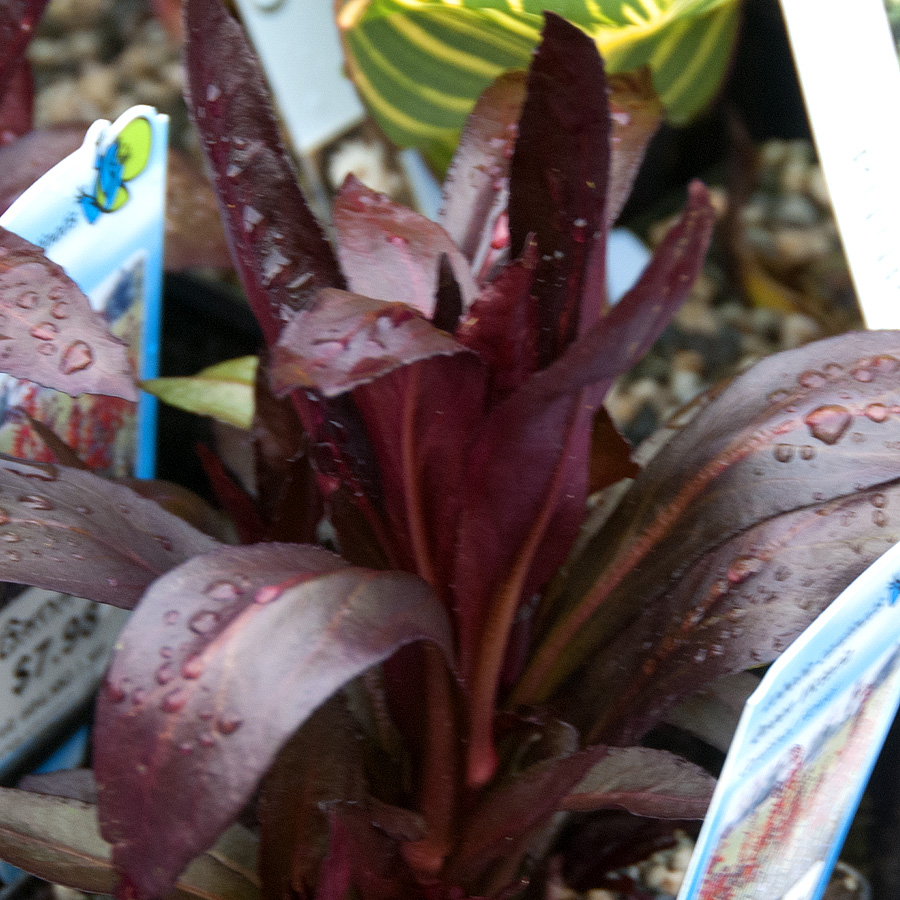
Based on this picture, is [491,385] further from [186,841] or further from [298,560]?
[186,841]

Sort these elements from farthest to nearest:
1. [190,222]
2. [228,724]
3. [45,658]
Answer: [190,222], [45,658], [228,724]

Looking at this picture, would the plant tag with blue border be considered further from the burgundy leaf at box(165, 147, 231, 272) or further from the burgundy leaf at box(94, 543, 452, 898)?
the burgundy leaf at box(94, 543, 452, 898)

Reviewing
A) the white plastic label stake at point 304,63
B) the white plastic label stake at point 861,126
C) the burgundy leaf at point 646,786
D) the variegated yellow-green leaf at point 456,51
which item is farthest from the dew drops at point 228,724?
the white plastic label stake at point 304,63

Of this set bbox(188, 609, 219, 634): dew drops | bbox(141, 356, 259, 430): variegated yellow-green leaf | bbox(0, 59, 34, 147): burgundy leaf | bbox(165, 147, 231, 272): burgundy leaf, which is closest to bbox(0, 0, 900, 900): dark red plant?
bbox(188, 609, 219, 634): dew drops

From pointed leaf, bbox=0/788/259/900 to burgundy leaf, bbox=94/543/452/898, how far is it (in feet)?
0.65

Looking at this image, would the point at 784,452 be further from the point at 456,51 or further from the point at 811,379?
the point at 456,51

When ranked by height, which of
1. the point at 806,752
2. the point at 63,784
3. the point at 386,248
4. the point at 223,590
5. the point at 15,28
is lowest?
the point at 63,784

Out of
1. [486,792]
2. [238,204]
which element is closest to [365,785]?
[486,792]

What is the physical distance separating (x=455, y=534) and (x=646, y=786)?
0.16 meters

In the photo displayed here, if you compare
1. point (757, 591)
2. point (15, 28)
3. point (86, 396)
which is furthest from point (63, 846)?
point (15, 28)

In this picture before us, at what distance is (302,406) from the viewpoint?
480mm

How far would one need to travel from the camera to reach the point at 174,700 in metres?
0.35

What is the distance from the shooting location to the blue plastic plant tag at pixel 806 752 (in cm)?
40

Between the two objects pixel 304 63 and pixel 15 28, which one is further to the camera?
pixel 304 63
